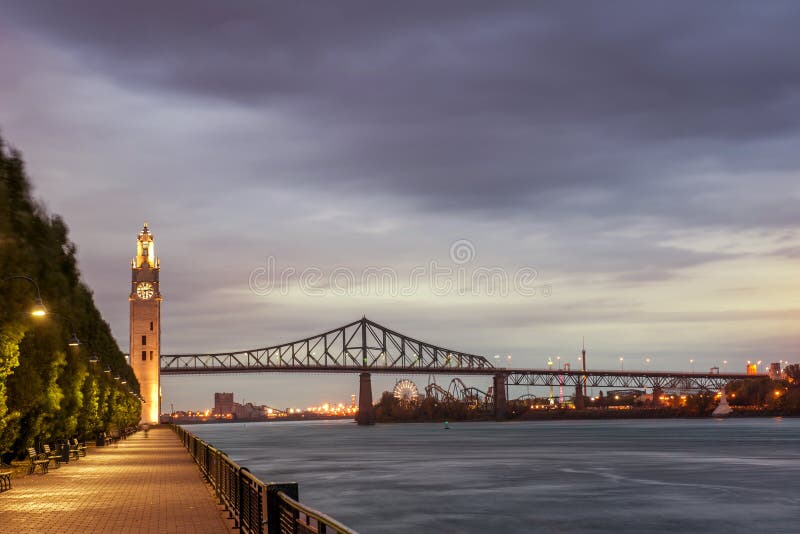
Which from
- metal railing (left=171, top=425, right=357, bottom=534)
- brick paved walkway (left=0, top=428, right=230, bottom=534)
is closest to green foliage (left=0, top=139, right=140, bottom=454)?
brick paved walkway (left=0, top=428, right=230, bottom=534)

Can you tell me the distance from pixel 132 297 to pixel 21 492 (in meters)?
126

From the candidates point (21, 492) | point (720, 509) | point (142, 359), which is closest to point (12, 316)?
point (21, 492)

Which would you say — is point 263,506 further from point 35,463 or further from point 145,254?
point 145,254

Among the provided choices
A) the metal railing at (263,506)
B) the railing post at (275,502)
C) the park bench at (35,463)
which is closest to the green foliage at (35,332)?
the park bench at (35,463)

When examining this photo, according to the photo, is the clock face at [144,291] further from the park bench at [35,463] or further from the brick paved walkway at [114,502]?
the park bench at [35,463]

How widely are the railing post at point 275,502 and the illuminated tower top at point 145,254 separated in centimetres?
14022

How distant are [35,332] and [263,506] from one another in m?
22.8

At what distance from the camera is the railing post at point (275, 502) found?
1168 centimetres

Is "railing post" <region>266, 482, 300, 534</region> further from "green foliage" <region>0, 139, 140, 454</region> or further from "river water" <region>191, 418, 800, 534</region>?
"river water" <region>191, 418, 800, 534</region>

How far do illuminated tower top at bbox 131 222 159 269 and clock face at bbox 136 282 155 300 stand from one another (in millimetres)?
2886

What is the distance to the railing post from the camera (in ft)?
38.3

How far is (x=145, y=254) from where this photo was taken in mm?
149750

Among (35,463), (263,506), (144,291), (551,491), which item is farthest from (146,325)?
(263,506)

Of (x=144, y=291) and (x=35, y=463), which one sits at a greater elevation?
(x=144, y=291)
